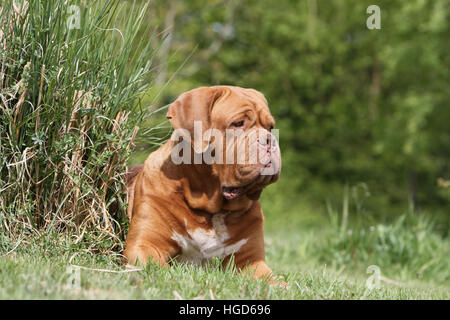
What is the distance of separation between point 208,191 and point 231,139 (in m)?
0.36

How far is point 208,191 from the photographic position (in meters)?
3.26

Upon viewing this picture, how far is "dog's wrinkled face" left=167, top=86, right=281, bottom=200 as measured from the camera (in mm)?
3070

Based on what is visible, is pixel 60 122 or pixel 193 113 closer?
pixel 193 113

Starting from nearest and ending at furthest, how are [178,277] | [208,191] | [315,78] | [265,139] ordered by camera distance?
[178,277], [265,139], [208,191], [315,78]

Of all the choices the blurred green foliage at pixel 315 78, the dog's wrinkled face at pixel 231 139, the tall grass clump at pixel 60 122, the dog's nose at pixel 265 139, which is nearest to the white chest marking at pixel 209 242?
the dog's wrinkled face at pixel 231 139

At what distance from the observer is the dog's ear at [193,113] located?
3134 millimetres

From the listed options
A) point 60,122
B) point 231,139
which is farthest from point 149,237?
point 60,122

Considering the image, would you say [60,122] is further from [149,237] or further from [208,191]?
[208,191]

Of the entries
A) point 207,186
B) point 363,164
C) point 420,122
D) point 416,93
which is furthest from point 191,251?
point 363,164

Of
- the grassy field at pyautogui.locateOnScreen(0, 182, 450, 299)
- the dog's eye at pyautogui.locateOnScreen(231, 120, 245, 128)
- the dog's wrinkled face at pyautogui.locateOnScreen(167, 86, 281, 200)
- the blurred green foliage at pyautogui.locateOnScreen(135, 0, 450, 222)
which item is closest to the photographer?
the grassy field at pyautogui.locateOnScreen(0, 182, 450, 299)

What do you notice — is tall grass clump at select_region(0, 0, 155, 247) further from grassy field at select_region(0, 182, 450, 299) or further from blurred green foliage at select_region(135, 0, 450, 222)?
blurred green foliage at select_region(135, 0, 450, 222)

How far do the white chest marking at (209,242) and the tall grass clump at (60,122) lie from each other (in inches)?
17.3

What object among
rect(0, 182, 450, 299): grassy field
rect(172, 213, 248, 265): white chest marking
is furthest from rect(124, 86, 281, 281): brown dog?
rect(0, 182, 450, 299): grassy field
